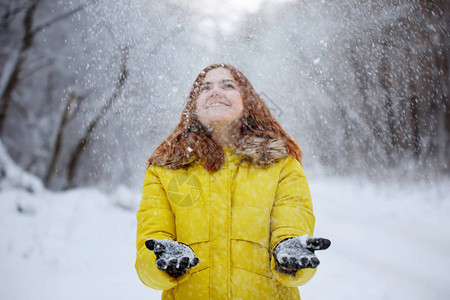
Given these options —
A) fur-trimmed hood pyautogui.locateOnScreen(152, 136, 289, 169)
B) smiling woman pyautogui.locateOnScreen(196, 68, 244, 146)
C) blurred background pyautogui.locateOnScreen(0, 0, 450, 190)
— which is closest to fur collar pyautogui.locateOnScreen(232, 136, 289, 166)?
fur-trimmed hood pyautogui.locateOnScreen(152, 136, 289, 169)

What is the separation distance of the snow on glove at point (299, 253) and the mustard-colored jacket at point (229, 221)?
0.49ft

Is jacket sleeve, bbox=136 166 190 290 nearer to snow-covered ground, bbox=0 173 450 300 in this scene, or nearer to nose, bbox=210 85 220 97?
nose, bbox=210 85 220 97

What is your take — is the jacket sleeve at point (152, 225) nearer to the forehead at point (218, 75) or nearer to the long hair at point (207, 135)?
the long hair at point (207, 135)

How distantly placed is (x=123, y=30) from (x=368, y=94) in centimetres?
Result: 631

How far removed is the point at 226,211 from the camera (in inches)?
47.6

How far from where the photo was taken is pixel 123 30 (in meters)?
6.91

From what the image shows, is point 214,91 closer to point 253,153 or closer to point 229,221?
point 253,153

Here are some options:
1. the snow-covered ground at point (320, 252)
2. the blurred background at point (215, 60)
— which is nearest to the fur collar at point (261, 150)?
the snow-covered ground at point (320, 252)

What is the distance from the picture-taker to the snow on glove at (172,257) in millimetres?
894

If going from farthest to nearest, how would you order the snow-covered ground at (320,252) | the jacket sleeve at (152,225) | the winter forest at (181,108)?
the winter forest at (181,108)
the snow-covered ground at (320,252)
the jacket sleeve at (152,225)

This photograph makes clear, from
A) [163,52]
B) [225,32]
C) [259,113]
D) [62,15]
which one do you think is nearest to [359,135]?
[225,32]

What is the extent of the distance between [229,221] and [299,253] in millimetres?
349

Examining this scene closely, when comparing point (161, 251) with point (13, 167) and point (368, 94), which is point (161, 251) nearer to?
point (13, 167)

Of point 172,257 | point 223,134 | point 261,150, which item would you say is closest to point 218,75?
point 223,134
